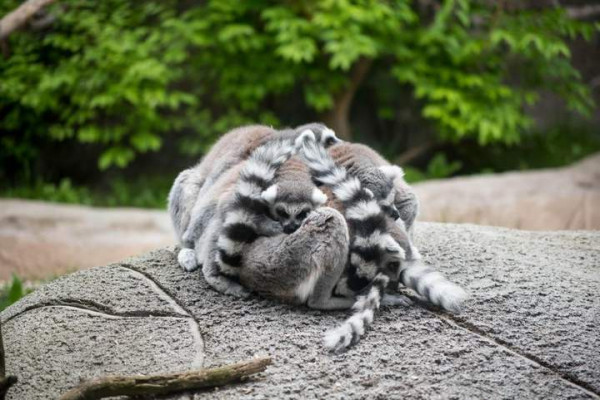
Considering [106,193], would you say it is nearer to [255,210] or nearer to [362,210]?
[255,210]

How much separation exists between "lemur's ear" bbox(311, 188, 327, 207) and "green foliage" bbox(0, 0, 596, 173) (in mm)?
4906

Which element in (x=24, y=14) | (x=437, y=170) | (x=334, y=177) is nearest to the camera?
(x=334, y=177)

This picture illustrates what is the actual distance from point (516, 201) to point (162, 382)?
6.50 meters

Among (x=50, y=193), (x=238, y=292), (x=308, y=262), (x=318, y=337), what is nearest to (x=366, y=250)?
(x=308, y=262)

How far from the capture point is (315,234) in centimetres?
348

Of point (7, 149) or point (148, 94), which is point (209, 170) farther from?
point (7, 149)

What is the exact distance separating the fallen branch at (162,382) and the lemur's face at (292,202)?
892 mm

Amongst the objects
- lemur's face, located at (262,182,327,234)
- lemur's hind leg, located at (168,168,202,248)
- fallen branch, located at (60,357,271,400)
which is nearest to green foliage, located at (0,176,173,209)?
lemur's hind leg, located at (168,168,202,248)

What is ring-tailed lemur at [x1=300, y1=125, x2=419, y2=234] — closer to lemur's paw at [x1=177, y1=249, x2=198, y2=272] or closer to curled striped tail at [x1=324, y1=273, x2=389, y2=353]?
curled striped tail at [x1=324, y1=273, x2=389, y2=353]

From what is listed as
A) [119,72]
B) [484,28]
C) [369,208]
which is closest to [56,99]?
[119,72]

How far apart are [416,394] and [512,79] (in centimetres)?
805

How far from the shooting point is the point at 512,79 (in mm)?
10000

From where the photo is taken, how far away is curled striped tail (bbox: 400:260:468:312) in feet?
11.3

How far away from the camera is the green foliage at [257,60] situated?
8594 mm
